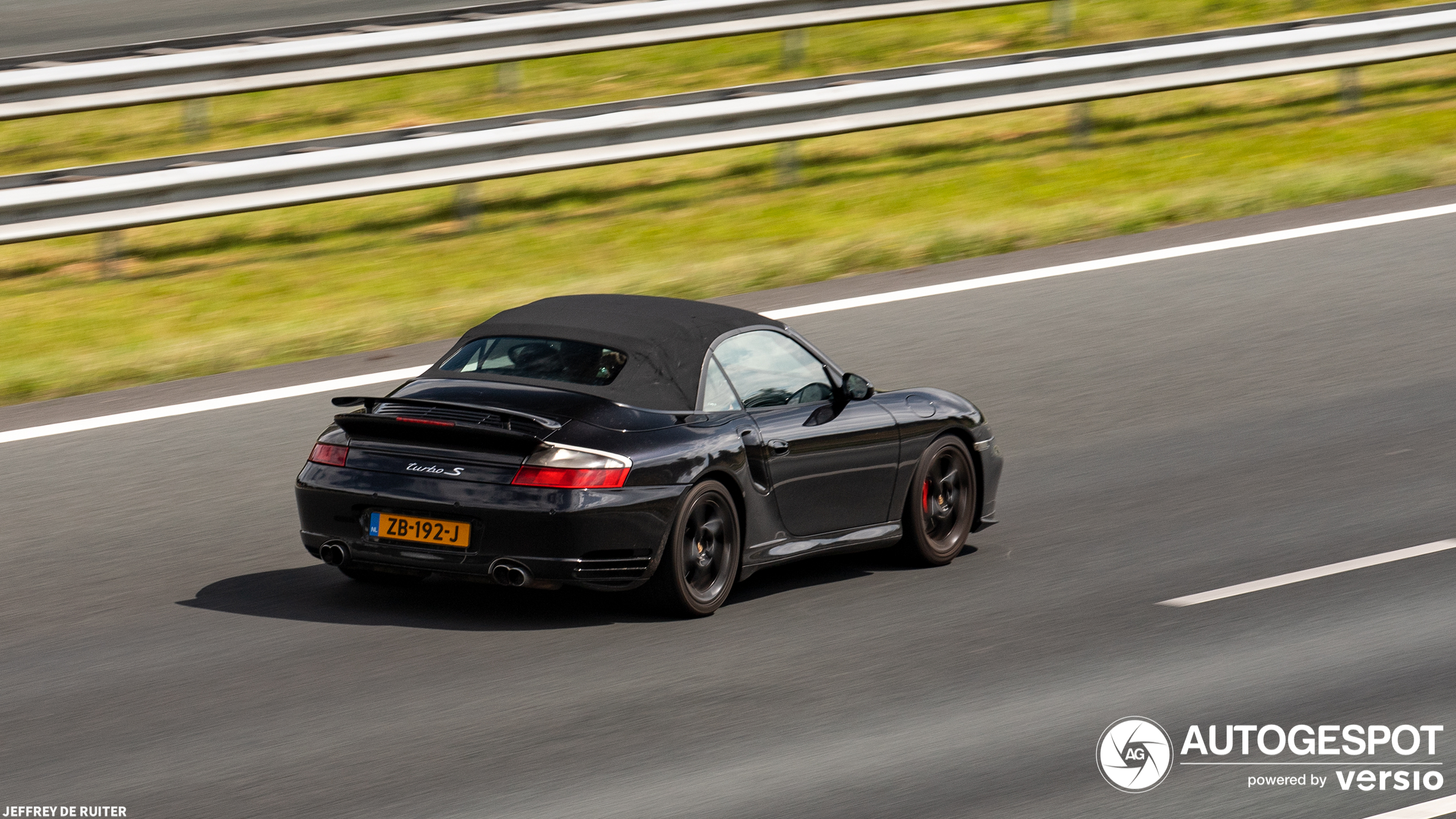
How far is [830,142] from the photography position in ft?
56.3

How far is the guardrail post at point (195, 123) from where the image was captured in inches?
656

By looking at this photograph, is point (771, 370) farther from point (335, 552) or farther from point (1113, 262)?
point (1113, 262)

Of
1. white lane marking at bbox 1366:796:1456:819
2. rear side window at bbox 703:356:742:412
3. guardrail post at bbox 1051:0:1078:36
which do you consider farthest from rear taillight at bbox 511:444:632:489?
guardrail post at bbox 1051:0:1078:36

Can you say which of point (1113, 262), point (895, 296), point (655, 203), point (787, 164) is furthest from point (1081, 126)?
point (895, 296)

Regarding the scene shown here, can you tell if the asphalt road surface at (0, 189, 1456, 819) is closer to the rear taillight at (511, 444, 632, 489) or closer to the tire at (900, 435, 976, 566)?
the tire at (900, 435, 976, 566)

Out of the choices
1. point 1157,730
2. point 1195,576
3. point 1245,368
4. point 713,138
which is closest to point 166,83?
point 713,138

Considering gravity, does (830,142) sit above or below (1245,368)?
above

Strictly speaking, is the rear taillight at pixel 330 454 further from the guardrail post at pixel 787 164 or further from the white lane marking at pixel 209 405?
the guardrail post at pixel 787 164

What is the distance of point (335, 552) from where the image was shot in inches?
291

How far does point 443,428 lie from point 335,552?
659mm

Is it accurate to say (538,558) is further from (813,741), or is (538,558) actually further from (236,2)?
(236,2)

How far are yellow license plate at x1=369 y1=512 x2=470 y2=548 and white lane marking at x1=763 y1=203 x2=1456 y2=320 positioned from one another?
5.38 meters

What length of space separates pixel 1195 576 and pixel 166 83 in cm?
995

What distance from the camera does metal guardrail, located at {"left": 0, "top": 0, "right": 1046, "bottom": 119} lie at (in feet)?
48.8
